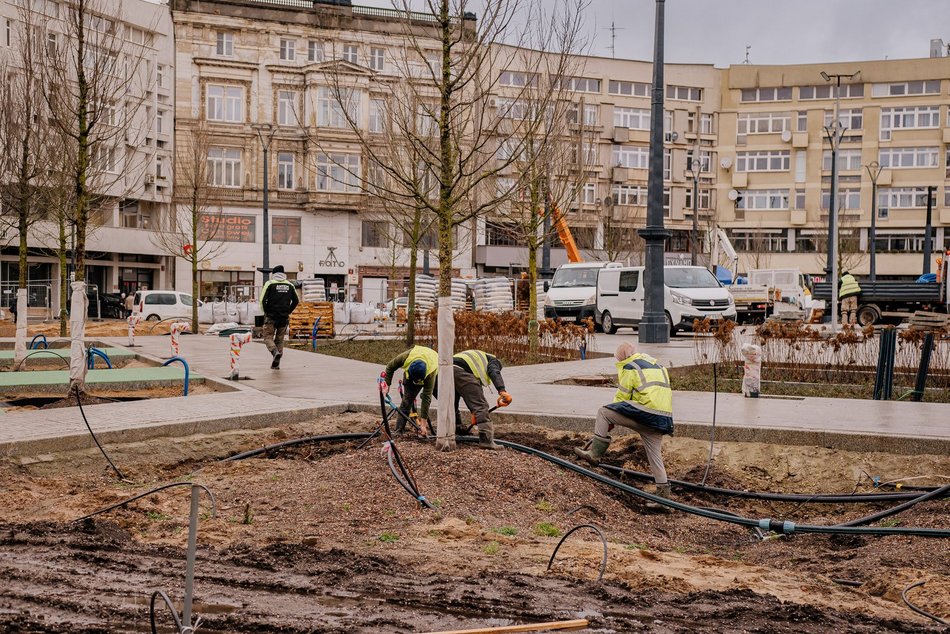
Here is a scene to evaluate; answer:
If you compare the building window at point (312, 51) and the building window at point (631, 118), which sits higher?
the building window at point (312, 51)

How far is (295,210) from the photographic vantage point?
5416 cm

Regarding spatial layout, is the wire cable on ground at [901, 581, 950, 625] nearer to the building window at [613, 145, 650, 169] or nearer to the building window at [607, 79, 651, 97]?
the building window at [613, 145, 650, 169]

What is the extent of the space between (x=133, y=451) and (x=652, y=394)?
16.3 ft

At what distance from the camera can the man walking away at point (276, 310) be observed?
1684cm

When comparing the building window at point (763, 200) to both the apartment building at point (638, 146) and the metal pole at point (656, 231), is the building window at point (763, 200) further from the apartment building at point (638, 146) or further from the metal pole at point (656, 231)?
the metal pole at point (656, 231)

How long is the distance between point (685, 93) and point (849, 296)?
132 feet

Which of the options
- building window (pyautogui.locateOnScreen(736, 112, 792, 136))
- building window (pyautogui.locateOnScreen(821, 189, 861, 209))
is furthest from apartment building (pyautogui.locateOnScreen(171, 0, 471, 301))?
building window (pyautogui.locateOnScreen(821, 189, 861, 209))

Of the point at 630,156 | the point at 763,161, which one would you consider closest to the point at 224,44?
the point at 630,156

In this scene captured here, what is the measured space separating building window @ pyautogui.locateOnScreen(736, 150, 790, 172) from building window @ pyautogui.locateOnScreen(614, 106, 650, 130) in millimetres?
7542

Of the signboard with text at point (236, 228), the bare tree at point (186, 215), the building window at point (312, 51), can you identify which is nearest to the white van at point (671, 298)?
the bare tree at point (186, 215)

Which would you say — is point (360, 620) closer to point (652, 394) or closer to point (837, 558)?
point (837, 558)

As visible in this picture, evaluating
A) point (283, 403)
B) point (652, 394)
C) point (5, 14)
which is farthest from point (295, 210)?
point (652, 394)

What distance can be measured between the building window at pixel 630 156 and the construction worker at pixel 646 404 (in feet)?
194

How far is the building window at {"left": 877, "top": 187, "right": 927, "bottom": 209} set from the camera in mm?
66562
